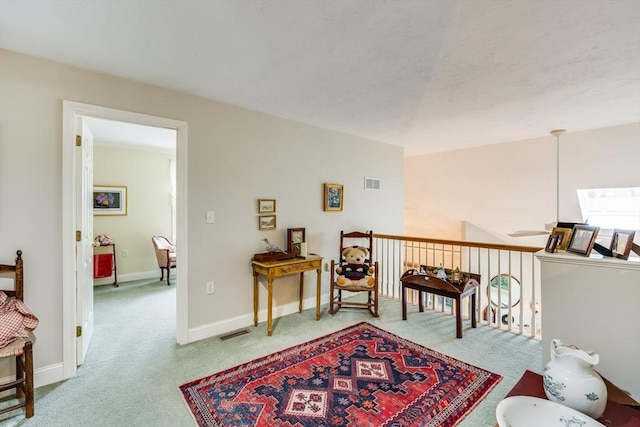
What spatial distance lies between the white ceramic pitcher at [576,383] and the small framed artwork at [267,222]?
2646mm

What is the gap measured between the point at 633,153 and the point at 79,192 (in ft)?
19.9

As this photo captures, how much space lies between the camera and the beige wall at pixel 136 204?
4.99 metres

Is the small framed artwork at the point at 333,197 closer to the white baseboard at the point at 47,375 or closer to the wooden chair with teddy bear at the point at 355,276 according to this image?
the wooden chair with teddy bear at the point at 355,276

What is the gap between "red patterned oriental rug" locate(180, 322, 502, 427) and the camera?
1812 millimetres

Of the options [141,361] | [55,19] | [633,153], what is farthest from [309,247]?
[633,153]

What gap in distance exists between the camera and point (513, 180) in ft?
16.1

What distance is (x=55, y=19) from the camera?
1672 millimetres

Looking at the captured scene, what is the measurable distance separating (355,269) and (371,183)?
157 centimetres

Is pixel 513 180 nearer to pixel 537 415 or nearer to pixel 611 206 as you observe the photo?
pixel 611 206

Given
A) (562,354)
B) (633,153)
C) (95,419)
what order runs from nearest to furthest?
1. (562,354)
2. (95,419)
3. (633,153)

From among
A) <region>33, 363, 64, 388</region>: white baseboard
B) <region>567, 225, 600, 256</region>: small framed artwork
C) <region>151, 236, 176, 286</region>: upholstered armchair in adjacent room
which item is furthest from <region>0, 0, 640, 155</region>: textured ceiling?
<region>151, 236, 176, 286</region>: upholstered armchair in adjacent room

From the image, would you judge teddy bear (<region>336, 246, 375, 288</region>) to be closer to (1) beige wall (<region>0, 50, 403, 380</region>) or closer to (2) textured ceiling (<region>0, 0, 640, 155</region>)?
(1) beige wall (<region>0, 50, 403, 380</region>)

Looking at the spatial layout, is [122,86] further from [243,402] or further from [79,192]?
[243,402]

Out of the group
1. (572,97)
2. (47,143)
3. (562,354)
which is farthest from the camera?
(572,97)
